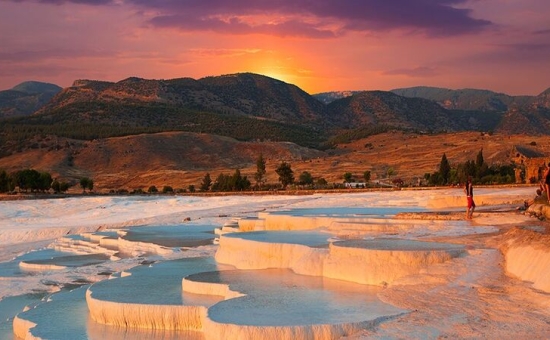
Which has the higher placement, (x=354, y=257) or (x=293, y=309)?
(x=354, y=257)

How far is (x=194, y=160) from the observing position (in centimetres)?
11056

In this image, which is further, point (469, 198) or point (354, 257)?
point (469, 198)

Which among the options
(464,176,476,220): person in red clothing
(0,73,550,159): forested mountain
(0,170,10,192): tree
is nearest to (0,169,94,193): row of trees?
(0,170,10,192): tree

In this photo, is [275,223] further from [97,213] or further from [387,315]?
[97,213]

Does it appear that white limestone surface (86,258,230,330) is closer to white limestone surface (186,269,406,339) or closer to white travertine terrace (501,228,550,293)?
white limestone surface (186,269,406,339)

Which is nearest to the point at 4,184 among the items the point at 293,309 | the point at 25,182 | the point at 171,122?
the point at 25,182

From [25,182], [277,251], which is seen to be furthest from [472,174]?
[25,182]

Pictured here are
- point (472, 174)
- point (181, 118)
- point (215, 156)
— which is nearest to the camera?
point (472, 174)

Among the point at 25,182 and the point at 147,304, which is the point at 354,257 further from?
the point at 25,182

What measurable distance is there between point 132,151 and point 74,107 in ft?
154

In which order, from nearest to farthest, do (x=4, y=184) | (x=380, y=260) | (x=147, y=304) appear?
(x=147, y=304) → (x=380, y=260) → (x=4, y=184)

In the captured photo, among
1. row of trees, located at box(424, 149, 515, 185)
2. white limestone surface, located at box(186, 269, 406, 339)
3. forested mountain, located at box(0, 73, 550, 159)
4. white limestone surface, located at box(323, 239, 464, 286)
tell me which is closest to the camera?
white limestone surface, located at box(186, 269, 406, 339)

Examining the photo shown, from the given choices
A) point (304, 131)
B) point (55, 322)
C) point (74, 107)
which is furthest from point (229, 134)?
Result: point (55, 322)

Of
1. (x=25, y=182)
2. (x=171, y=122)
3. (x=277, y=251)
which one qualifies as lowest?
(x=277, y=251)
